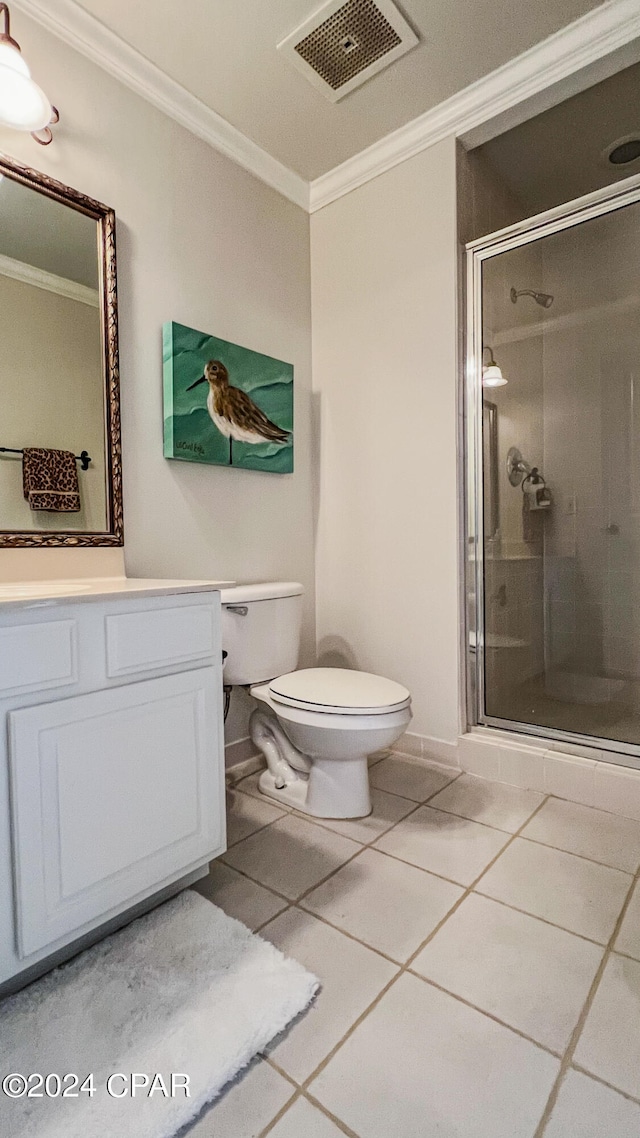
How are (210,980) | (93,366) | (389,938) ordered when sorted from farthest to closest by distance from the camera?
(93,366) → (389,938) → (210,980)

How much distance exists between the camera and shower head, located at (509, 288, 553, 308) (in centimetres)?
217

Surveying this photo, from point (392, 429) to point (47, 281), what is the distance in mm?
1243

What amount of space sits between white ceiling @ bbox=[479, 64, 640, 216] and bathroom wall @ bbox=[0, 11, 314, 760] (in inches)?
35.2

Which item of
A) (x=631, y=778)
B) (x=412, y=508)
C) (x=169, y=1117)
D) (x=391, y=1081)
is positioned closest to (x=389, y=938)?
(x=391, y=1081)

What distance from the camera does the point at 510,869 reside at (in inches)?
56.2

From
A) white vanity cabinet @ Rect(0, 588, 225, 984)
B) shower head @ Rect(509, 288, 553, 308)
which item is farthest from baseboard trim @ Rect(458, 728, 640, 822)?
shower head @ Rect(509, 288, 553, 308)

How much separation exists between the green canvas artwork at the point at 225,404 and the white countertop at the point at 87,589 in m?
0.52

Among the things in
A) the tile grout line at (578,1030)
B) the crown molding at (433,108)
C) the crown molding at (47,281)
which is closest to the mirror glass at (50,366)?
the crown molding at (47,281)

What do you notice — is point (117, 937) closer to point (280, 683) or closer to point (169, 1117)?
point (169, 1117)

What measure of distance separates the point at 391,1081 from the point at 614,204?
2323 mm

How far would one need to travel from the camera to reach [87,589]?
4.01 ft

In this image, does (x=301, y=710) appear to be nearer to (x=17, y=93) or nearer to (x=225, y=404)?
(x=225, y=404)

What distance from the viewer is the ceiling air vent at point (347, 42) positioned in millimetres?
1543

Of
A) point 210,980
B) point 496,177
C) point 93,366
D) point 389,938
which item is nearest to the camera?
point 210,980
